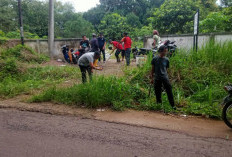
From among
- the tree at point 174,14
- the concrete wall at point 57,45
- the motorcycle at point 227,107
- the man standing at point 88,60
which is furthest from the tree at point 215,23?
the motorcycle at point 227,107

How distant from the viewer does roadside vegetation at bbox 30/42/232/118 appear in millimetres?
5246

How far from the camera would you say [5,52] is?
34.6 feet

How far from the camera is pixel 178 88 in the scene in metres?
6.12

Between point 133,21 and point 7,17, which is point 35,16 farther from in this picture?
point 133,21

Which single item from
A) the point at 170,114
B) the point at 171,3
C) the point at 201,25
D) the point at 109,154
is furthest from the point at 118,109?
the point at 171,3

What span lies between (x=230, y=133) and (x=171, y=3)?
15.9 m

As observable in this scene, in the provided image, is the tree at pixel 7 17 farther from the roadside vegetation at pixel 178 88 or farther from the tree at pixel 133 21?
the roadside vegetation at pixel 178 88

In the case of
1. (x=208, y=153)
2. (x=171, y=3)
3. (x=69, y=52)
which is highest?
(x=171, y=3)

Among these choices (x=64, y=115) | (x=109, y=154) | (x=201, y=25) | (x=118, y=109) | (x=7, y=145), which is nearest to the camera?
(x=109, y=154)

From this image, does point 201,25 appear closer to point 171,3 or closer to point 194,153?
point 171,3

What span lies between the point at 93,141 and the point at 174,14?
54.4 feet

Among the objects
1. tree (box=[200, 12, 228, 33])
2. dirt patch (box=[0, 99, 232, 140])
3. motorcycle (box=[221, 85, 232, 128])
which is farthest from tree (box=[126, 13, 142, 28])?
motorcycle (box=[221, 85, 232, 128])

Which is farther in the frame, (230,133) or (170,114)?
(170,114)

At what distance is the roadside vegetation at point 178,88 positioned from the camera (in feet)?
17.2
